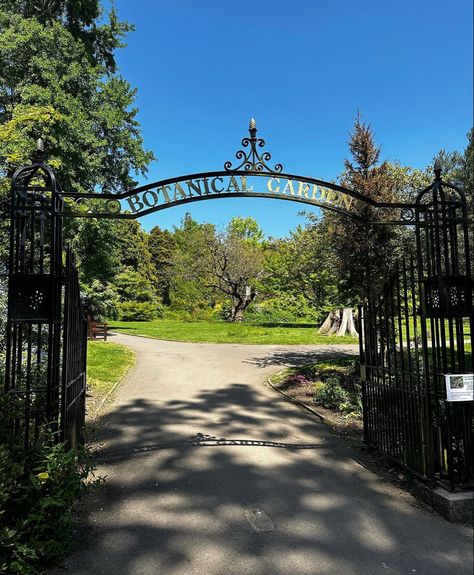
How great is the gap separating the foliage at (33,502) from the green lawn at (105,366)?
668cm

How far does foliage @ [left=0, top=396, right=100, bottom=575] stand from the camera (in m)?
3.03

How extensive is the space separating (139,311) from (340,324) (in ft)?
70.0

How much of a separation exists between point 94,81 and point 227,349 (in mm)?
12339

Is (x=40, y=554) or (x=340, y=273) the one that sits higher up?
(x=340, y=273)

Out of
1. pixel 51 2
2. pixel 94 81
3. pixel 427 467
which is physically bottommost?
pixel 427 467

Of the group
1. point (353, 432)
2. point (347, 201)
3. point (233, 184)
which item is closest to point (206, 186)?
point (233, 184)

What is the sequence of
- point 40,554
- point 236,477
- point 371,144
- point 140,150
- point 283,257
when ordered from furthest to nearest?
point 283,257 → point 140,150 → point 371,144 → point 236,477 → point 40,554

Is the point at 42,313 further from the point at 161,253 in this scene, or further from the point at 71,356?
the point at 161,253

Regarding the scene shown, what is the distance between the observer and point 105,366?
43.1 feet

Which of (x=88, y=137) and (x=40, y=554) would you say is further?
(x=88, y=137)

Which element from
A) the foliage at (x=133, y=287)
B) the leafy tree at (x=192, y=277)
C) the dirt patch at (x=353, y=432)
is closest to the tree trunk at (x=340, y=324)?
the dirt patch at (x=353, y=432)

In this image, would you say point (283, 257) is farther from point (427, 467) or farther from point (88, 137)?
point (427, 467)

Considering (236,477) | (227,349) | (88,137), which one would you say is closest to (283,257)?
(227,349)

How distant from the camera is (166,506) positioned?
4410 mm
